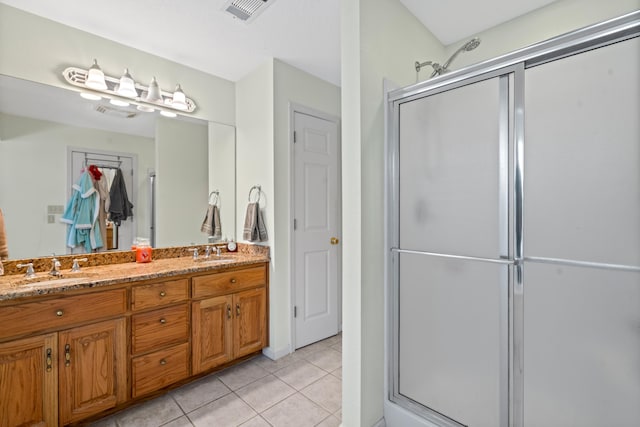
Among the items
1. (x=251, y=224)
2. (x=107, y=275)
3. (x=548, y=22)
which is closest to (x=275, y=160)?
(x=251, y=224)

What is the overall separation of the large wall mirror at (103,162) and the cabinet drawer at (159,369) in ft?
2.92

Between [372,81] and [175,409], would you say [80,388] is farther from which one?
[372,81]

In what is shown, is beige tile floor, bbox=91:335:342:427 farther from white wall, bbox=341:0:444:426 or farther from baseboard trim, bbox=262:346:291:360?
white wall, bbox=341:0:444:426

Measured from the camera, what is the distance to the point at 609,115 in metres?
1.06

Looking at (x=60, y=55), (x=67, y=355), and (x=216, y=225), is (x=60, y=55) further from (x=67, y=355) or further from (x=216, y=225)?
(x=67, y=355)

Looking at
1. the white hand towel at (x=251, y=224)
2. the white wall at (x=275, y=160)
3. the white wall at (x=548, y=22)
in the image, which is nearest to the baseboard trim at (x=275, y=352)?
the white wall at (x=275, y=160)

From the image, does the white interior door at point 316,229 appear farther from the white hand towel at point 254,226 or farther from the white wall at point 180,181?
the white wall at point 180,181

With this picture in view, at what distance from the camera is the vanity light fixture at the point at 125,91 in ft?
6.57

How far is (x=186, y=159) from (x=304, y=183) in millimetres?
1097

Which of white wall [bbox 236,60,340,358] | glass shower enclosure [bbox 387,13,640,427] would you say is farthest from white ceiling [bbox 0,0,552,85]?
glass shower enclosure [bbox 387,13,640,427]

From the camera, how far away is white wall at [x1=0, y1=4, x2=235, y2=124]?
1.79 meters

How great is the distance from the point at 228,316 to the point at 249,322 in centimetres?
21

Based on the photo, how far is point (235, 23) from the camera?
6.57 ft

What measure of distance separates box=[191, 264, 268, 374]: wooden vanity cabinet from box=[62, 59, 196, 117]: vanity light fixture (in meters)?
1.45
